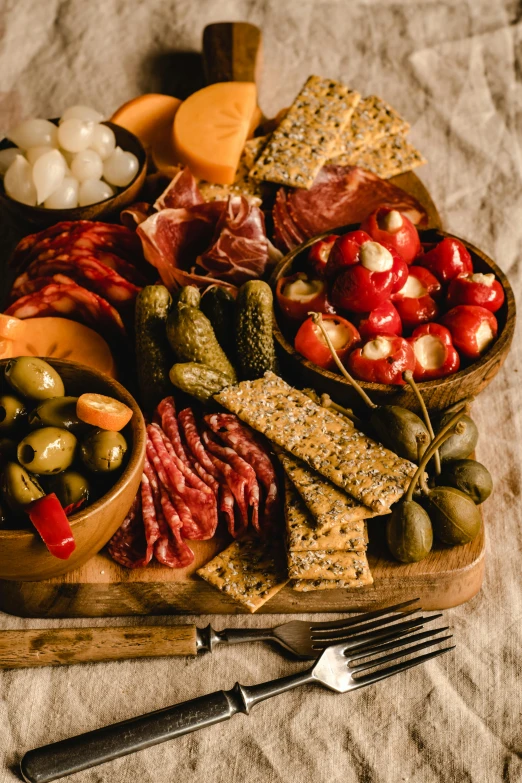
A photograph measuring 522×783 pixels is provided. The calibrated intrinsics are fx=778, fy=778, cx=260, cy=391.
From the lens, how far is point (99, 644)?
1.17 meters

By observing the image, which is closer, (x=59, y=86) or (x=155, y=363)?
(x=155, y=363)

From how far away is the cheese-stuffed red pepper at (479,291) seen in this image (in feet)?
4.65

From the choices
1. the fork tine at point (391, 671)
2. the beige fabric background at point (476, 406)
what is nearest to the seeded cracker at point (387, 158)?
the beige fabric background at point (476, 406)

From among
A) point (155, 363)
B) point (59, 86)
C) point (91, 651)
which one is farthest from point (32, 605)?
point (59, 86)

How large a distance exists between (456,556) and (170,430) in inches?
20.5

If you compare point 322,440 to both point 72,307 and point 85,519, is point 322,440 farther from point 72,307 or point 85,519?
point 72,307

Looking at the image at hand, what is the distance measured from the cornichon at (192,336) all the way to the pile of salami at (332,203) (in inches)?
15.7

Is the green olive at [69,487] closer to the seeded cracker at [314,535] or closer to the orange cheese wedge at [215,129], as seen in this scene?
the seeded cracker at [314,535]

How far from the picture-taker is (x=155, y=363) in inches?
56.1

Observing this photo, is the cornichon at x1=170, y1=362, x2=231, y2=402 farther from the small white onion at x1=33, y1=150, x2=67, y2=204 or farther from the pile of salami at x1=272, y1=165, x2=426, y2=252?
the small white onion at x1=33, y1=150, x2=67, y2=204

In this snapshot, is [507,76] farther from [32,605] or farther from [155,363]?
[32,605]

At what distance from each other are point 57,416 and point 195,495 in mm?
271

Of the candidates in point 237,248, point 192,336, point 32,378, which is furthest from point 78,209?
point 32,378

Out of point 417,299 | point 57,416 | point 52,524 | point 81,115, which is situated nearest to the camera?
point 52,524
